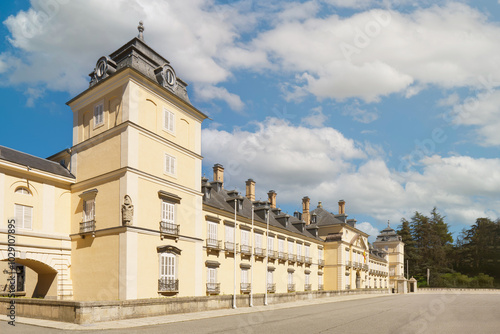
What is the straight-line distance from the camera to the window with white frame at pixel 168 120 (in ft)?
94.0

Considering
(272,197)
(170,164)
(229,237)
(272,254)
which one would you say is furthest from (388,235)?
(170,164)

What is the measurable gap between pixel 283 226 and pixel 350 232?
18357mm

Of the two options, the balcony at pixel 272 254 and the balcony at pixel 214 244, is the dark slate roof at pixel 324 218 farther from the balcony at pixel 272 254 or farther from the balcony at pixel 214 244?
the balcony at pixel 214 244

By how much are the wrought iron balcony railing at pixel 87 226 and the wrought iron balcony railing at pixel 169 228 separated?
435cm

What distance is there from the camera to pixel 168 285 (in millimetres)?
26812

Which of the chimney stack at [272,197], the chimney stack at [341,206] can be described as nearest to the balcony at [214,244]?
the chimney stack at [272,197]

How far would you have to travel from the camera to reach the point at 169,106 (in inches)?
1147

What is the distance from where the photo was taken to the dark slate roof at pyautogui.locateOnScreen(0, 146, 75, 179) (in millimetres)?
25500

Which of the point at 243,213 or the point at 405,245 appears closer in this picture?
the point at 243,213

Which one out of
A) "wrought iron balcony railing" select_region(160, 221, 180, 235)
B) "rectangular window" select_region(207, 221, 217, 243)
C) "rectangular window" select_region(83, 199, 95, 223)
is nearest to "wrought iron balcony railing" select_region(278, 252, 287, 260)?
"rectangular window" select_region(207, 221, 217, 243)

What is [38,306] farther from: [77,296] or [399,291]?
[399,291]

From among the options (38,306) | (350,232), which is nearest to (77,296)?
(38,306)

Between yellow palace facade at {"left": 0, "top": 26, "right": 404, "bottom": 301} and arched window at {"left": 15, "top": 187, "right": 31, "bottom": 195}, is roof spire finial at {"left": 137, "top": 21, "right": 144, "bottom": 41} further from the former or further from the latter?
arched window at {"left": 15, "top": 187, "right": 31, "bottom": 195}

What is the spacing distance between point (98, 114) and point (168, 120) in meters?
4.78
